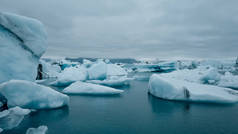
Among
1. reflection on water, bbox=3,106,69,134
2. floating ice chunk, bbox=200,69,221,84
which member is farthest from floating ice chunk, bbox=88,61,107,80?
floating ice chunk, bbox=200,69,221,84

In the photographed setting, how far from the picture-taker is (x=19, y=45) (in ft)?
21.2

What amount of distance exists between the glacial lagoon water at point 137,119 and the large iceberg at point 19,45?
7.25 feet

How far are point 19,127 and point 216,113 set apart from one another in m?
5.78

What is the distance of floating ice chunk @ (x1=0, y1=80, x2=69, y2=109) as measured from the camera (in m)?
4.77

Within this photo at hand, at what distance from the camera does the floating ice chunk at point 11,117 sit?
390 centimetres

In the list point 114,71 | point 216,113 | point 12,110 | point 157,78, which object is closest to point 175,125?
point 216,113

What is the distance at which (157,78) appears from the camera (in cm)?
768

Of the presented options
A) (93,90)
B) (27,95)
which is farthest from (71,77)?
(27,95)

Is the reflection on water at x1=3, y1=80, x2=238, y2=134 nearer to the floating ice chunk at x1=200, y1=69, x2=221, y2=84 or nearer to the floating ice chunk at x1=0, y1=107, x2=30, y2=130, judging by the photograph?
the floating ice chunk at x1=0, y1=107, x2=30, y2=130

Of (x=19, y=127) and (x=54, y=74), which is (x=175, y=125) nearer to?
(x=19, y=127)

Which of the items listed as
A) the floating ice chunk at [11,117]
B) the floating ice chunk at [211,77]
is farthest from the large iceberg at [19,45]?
the floating ice chunk at [211,77]

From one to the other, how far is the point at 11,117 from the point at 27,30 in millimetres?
3673

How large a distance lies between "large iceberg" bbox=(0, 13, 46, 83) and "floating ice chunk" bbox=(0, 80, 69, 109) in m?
1.49

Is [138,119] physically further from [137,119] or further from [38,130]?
[38,130]
